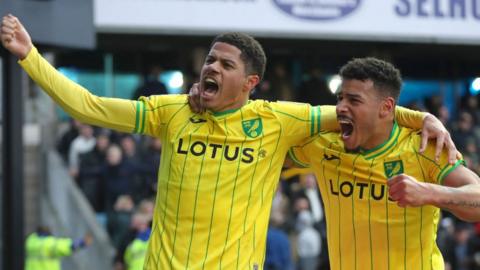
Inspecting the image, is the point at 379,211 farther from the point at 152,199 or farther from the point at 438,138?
the point at 152,199

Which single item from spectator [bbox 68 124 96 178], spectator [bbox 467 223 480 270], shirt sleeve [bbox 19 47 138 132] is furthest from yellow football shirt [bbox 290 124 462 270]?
spectator [bbox 68 124 96 178]

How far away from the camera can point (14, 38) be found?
5703mm

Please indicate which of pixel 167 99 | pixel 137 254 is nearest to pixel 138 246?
pixel 137 254

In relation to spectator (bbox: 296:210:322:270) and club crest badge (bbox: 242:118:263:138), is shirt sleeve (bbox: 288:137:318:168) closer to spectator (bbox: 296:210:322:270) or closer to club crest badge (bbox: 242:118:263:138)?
club crest badge (bbox: 242:118:263:138)

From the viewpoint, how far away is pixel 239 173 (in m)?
6.06

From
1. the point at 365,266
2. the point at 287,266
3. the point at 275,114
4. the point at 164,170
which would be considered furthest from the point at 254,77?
the point at 287,266

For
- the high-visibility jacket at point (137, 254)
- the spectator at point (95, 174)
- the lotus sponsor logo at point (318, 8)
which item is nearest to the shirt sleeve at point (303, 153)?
the high-visibility jacket at point (137, 254)

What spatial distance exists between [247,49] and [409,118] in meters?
1.05

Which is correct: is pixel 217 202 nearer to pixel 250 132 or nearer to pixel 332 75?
pixel 250 132

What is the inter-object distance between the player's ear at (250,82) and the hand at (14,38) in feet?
4.26

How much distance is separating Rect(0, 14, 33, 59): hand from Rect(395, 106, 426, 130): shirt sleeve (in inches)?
87.1

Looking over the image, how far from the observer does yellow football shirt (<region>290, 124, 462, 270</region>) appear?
20.4 ft

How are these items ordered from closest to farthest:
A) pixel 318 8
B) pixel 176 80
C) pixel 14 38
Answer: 1. pixel 14 38
2. pixel 318 8
3. pixel 176 80

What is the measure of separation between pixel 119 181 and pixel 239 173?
10.8 metres
